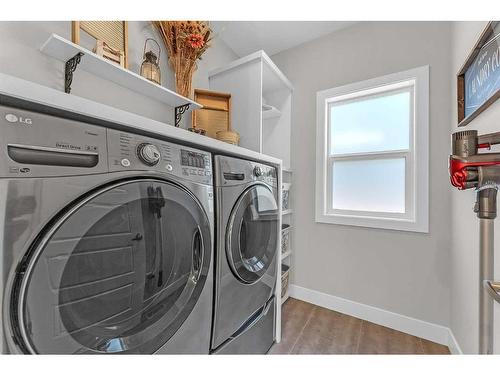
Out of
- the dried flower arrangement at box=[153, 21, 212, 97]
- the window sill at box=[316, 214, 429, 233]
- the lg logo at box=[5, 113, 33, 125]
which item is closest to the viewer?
the lg logo at box=[5, 113, 33, 125]

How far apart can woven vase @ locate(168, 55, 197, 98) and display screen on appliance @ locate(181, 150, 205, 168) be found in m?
0.78

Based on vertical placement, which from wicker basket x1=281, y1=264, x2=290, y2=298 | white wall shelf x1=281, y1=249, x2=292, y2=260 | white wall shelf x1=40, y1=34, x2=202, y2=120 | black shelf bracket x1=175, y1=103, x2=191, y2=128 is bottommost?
wicker basket x1=281, y1=264, x2=290, y2=298

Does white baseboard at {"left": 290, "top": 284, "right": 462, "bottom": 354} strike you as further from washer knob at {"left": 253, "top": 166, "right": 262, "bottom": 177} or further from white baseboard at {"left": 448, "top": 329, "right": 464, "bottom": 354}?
washer knob at {"left": 253, "top": 166, "right": 262, "bottom": 177}

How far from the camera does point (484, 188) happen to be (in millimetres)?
510

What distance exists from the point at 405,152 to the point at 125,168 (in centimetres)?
183

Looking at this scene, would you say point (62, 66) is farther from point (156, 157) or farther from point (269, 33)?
point (269, 33)

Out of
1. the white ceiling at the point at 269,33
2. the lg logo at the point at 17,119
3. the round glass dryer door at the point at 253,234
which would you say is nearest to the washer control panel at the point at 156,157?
the lg logo at the point at 17,119

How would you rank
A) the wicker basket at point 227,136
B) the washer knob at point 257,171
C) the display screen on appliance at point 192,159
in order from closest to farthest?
the display screen on appliance at point 192,159
the washer knob at point 257,171
the wicker basket at point 227,136

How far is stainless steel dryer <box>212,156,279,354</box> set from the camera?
0.89 m

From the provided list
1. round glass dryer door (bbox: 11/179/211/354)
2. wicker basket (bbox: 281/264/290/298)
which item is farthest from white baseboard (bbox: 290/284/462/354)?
round glass dryer door (bbox: 11/179/211/354)

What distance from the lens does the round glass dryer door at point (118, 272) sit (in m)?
0.44

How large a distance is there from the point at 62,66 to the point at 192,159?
80cm

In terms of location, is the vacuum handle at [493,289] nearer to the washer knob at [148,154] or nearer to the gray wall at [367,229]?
the washer knob at [148,154]

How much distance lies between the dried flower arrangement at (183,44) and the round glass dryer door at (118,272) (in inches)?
38.4
